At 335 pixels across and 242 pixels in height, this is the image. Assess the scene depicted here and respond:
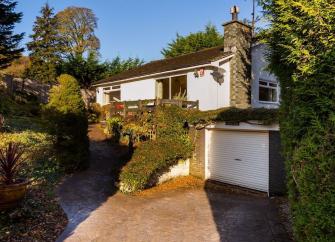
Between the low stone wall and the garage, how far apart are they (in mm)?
1011

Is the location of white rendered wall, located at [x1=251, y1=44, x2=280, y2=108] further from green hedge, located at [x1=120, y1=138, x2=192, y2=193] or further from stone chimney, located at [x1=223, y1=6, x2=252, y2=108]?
green hedge, located at [x1=120, y1=138, x2=192, y2=193]

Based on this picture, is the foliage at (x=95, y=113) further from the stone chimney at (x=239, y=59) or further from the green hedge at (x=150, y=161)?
the green hedge at (x=150, y=161)

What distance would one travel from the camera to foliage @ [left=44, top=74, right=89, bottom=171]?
37.8ft

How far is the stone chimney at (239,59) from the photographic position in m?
15.9

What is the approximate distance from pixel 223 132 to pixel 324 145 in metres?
9.57

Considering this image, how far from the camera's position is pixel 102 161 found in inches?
545

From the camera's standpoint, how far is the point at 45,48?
32.2m

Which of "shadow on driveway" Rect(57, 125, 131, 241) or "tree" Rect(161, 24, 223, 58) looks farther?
"tree" Rect(161, 24, 223, 58)

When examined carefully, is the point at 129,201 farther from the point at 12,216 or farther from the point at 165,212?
the point at 12,216

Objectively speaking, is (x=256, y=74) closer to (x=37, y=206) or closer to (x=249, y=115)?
(x=249, y=115)

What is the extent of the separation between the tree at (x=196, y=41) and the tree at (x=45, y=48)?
1361 centimetres

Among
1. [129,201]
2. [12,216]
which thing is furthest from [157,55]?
[12,216]

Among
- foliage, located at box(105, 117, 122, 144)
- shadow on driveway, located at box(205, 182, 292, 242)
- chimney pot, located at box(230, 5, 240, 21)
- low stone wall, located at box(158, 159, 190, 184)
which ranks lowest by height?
shadow on driveway, located at box(205, 182, 292, 242)

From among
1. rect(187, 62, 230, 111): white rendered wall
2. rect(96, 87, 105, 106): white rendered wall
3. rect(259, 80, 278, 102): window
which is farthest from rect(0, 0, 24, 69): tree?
rect(259, 80, 278, 102): window
